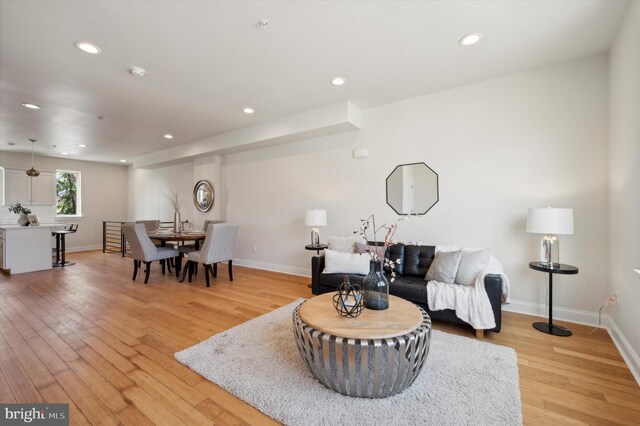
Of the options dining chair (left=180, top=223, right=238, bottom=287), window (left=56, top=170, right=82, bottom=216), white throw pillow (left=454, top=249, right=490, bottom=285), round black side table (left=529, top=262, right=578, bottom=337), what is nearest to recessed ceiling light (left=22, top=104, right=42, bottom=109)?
dining chair (left=180, top=223, right=238, bottom=287)

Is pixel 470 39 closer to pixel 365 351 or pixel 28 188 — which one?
pixel 365 351

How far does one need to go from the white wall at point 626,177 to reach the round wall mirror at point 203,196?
6399 mm

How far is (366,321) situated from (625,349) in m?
2.27

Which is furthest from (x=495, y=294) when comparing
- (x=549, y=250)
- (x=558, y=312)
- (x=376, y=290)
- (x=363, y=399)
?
(x=363, y=399)

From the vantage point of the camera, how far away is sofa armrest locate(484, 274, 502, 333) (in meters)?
2.55

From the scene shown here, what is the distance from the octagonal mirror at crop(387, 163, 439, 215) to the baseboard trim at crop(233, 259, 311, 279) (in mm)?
2095

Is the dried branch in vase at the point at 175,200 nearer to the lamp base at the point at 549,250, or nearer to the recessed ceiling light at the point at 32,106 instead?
the recessed ceiling light at the point at 32,106

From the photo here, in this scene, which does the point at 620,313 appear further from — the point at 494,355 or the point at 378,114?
the point at 378,114

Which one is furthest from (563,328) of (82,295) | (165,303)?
(82,295)

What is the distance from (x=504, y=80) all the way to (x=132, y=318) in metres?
5.17

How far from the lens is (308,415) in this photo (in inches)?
61.8

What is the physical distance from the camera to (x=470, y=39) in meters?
2.57

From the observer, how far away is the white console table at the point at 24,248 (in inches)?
199

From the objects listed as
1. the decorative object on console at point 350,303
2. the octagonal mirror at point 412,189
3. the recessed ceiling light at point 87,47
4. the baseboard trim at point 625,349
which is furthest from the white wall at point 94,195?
the baseboard trim at point 625,349
